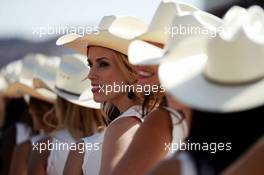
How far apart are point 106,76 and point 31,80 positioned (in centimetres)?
309

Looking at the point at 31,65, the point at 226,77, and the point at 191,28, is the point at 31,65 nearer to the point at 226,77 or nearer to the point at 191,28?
the point at 191,28

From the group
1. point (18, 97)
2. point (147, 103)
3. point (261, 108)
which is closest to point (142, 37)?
point (147, 103)

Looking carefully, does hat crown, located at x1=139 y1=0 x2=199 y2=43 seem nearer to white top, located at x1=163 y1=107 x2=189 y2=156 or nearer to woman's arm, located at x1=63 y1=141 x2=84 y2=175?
white top, located at x1=163 y1=107 x2=189 y2=156

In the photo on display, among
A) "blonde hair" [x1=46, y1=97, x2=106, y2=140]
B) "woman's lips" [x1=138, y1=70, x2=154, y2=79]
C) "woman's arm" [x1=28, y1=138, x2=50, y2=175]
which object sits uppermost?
"woman's lips" [x1=138, y1=70, x2=154, y2=79]

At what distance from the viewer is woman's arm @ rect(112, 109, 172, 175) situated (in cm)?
291

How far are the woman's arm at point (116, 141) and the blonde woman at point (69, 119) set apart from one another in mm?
1063

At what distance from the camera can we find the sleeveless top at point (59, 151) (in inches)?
182

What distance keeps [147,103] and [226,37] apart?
1.21 m

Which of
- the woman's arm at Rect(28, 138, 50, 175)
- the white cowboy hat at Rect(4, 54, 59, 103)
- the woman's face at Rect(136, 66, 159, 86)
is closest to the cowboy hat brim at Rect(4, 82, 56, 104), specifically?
the white cowboy hat at Rect(4, 54, 59, 103)

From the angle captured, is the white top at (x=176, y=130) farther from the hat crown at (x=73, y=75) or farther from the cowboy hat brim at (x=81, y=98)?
the hat crown at (x=73, y=75)

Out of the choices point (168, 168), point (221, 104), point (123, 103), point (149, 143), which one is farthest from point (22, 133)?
point (221, 104)

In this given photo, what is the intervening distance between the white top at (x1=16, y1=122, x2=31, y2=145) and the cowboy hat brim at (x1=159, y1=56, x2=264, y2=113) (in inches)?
157

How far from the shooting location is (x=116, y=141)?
3297mm

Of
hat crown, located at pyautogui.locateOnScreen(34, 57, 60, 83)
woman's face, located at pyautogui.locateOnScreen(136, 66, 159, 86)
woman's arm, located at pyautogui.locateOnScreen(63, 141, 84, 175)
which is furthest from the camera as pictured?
hat crown, located at pyautogui.locateOnScreen(34, 57, 60, 83)
